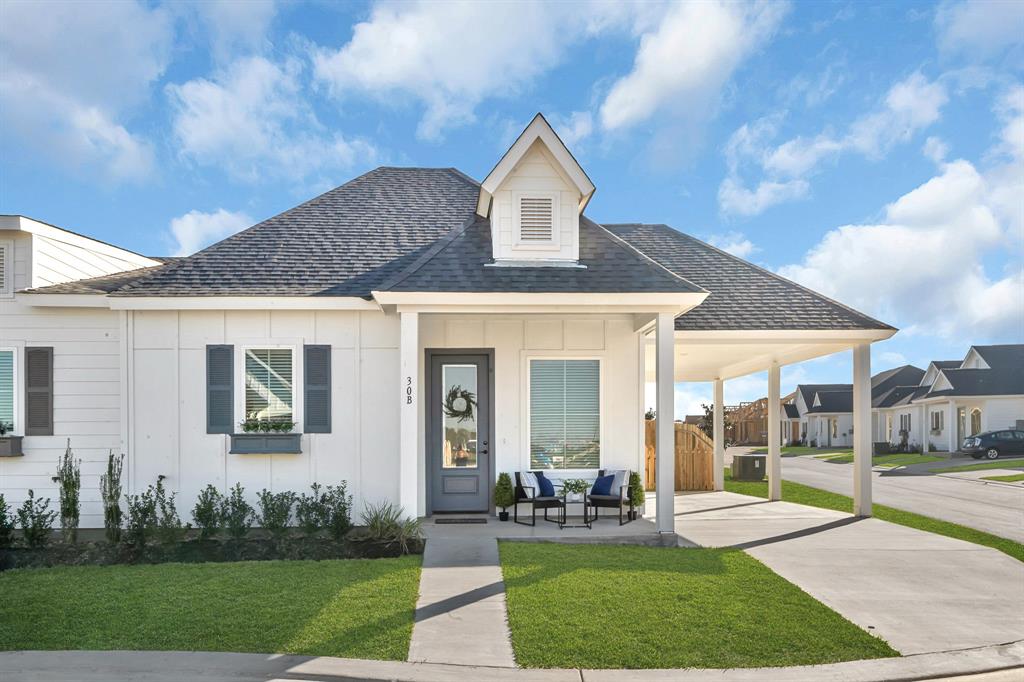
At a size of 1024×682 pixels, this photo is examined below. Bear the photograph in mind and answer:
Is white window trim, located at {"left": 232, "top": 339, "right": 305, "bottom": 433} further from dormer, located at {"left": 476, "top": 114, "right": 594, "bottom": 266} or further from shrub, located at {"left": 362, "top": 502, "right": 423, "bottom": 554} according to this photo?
dormer, located at {"left": 476, "top": 114, "right": 594, "bottom": 266}

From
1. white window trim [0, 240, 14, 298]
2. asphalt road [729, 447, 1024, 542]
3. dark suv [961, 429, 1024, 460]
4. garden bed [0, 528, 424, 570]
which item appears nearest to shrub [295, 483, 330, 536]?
garden bed [0, 528, 424, 570]

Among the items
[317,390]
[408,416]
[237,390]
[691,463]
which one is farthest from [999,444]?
[237,390]

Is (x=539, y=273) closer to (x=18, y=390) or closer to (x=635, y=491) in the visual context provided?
(x=635, y=491)

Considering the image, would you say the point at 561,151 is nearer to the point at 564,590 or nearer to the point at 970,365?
the point at 564,590

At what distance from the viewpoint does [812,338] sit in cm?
1342

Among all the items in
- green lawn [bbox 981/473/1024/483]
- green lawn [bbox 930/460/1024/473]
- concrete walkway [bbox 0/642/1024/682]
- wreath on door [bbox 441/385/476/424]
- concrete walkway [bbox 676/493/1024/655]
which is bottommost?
green lawn [bbox 930/460/1024/473]

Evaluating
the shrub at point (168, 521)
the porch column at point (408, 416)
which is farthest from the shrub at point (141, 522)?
the porch column at point (408, 416)

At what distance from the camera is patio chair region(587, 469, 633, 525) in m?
12.0

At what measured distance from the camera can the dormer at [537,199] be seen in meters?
12.1

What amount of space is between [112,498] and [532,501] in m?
6.01

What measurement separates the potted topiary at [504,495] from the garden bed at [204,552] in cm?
227

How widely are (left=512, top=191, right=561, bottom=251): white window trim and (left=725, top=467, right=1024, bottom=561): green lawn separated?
311 inches

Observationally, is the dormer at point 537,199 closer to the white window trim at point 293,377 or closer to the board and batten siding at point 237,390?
the board and batten siding at point 237,390

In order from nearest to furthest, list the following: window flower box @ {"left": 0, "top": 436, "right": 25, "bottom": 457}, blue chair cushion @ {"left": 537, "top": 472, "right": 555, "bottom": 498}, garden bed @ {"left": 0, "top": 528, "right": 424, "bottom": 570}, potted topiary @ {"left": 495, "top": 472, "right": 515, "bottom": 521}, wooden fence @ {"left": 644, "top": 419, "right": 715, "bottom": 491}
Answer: garden bed @ {"left": 0, "top": 528, "right": 424, "bottom": 570}
window flower box @ {"left": 0, "top": 436, "right": 25, "bottom": 457}
potted topiary @ {"left": 495, "top": 472, "right": 515, "bottom": 521}
blue chair cushion @ {"left": 537, "top": 472, "right": 555, "bottom": 498}
wooden fence @ {"left": 644, "top": 419, "right": 715, "bottom": 491}
